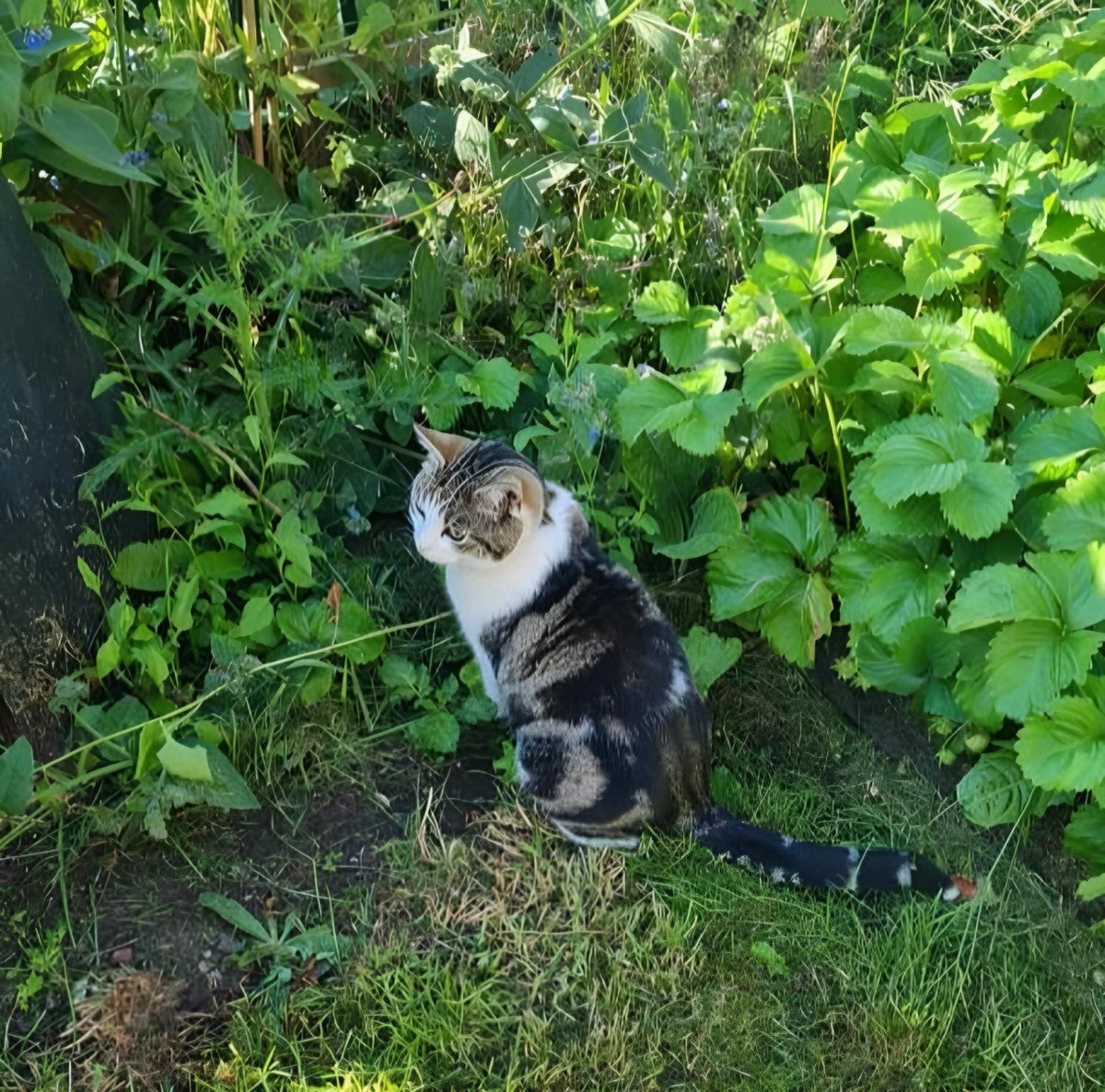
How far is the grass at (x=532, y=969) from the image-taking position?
5.93 feet

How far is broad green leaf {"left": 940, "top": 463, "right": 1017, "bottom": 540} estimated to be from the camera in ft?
6.63

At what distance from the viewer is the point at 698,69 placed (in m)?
2.92

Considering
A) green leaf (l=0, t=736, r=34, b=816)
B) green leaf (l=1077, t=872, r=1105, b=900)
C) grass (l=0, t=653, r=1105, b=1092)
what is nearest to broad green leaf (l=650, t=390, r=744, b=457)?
grass (l=0, t=653, r=1105, b=1092)

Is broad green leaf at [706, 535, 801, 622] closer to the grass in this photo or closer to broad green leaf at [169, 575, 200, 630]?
the grass

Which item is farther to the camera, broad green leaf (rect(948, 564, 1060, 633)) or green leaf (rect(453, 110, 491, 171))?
green leaf (rect(453, 110, 491, 171))

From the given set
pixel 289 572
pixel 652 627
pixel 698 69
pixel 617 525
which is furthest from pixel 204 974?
pixel 698 69

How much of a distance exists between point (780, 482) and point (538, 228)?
94 centimetres

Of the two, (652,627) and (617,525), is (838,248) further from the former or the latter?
(652,627)

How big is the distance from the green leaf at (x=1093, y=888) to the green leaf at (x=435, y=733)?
51.4 inches

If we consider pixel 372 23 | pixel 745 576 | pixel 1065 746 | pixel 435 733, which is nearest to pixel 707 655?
pixel 745 576

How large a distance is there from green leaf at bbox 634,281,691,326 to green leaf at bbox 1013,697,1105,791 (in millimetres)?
1231

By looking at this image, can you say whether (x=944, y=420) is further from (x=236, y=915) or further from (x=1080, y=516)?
(x=236, y=915)

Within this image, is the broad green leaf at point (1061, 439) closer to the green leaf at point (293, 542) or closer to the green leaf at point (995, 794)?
the green leaf at point (995, 794)

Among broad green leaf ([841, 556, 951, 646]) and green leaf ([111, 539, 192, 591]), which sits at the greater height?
green leaf ([111, 539, 192, 591])
